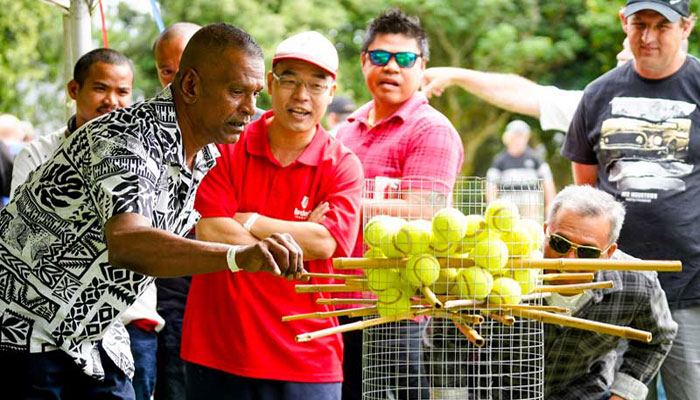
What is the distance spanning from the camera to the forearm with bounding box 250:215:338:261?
414cm

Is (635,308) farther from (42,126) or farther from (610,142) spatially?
(42,126)

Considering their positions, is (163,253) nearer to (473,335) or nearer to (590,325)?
(473,335)

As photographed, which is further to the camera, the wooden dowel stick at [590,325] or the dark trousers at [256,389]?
the dark trousers at [256,389]

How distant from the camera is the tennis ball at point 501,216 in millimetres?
3234

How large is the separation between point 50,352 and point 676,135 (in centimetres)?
320

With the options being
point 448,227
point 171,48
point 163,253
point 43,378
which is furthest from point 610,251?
point 171,48

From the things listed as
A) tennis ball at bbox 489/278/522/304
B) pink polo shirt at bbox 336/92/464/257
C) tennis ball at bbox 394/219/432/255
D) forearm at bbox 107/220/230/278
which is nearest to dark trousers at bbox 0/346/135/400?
forearm at bbox 107/220/230/278

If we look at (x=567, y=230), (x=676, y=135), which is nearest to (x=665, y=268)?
(x=567, y=230)

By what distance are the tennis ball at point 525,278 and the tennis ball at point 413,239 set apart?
317 mm

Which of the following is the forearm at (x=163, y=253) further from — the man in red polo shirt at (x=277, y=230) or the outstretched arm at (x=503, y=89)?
the outstretched arm at (x=503, y=89)

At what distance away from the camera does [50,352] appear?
11.1 ft

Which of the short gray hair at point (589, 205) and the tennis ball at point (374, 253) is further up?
the short gray hair at point (589, 205)

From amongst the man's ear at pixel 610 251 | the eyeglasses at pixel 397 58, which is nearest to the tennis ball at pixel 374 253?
the man's ear at pixel 610 251

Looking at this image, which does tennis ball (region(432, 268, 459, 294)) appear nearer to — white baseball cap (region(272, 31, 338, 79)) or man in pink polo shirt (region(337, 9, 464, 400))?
man in pink polo shirt (region(337, 9, 464, 400))
